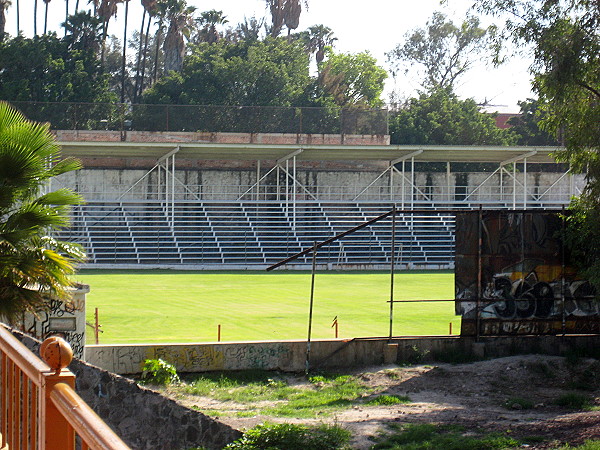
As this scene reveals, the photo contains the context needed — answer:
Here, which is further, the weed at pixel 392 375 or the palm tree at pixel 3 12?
the palm tree at pixel 3 12

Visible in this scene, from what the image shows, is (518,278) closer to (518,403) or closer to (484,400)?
(484,400)

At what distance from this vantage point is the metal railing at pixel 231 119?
44438 mm

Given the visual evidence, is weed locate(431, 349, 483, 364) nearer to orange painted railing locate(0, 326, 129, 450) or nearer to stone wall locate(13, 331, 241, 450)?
stone wall locate(13, 331, 241, 450)

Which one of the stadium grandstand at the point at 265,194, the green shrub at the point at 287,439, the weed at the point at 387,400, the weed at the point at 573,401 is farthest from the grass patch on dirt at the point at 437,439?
the stadium grandstand at the point at 265,194

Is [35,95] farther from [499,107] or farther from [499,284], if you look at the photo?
[499,107]

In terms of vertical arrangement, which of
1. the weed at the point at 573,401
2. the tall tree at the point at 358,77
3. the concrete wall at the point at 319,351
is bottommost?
the weed at the point at 573,401

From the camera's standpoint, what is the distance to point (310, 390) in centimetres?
1173

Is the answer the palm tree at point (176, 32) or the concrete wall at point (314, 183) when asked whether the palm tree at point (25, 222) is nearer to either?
the concrete wall at point (314, 183)

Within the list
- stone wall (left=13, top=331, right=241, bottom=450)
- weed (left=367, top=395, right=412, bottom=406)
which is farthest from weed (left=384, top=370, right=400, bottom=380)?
stone wall (left=13, top=331, right=241, bottom=450)

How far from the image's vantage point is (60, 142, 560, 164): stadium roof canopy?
39.2 metres

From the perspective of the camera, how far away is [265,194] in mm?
42875

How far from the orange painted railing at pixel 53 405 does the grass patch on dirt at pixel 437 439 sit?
538cm

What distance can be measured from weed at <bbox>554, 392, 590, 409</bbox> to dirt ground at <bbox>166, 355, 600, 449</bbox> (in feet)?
0.39

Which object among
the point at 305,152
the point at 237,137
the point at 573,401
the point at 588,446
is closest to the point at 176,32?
the point at 237,137
